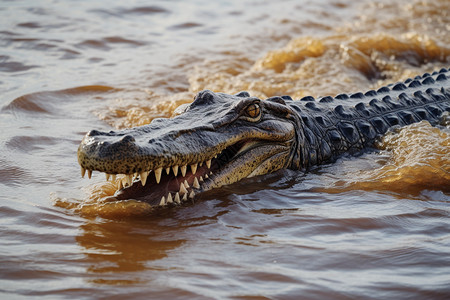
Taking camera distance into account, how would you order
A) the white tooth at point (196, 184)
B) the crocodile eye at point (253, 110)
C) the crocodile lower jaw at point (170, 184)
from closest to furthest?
the crocodile lower jaw at point (170, 184) < the white tooth at point (196, 184) < the crocodile eye at point (253, 110)

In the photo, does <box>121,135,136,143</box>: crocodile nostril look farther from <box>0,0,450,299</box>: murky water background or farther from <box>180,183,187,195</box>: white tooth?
<box>180,183,187,195</box>: white tooth

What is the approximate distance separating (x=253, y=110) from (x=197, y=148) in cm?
80

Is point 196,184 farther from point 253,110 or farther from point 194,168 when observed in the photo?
point 253,110

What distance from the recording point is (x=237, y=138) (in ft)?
14.0

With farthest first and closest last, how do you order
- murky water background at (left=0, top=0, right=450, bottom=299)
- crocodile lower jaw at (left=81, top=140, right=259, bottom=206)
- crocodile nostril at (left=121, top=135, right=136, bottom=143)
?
crocodile lower jaw at (left=81, top=140, right=259, bottom=206) → crocodile nostril at (left=121, top=135, right=136, bottom=143) → murky water background at (left=0, top=0, right=450, bottom=299)

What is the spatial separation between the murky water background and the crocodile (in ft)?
0.48

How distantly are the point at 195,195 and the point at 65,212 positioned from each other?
0.95 meters

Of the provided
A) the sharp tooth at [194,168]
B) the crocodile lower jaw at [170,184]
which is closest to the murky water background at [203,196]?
the crocodile lower jaw at [170,184]

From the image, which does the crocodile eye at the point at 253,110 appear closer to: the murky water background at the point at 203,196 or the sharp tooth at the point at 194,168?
the murky water background at the point at 203,196

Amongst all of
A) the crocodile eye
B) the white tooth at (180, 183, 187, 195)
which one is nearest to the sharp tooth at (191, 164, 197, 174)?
the white tooth at (180, 183, 187, 195)

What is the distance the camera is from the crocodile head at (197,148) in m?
3.42

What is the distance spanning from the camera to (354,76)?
8.34m

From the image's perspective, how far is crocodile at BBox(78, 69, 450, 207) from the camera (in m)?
3.51

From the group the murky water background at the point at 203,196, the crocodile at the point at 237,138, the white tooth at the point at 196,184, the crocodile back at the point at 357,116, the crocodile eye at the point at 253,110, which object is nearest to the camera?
the murky water background at the point at 203,196
